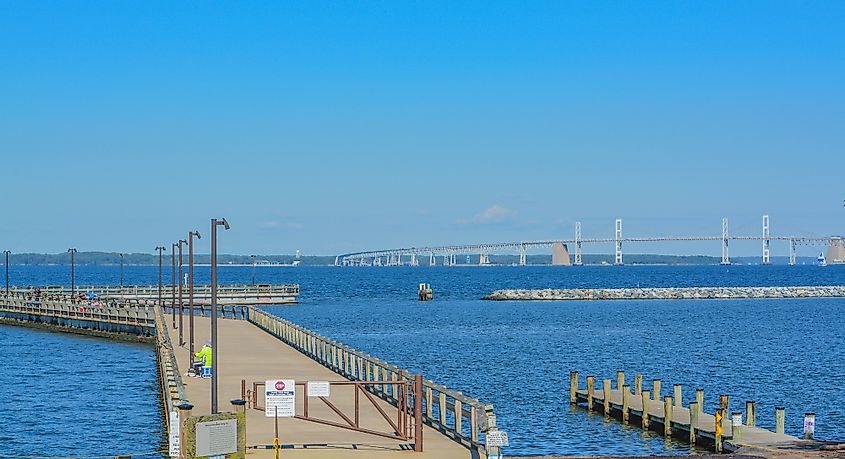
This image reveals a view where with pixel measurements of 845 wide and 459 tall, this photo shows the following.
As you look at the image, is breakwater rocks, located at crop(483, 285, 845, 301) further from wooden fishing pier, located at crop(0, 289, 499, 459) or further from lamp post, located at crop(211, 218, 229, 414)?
lamp post, located at crop(211, 218, 229, 414)

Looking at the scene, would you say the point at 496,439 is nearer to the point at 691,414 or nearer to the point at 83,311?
the point at 691,414

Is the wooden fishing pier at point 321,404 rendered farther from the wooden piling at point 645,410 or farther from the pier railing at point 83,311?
the pier railing at point 83,311

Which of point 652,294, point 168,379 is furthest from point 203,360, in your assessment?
point 652,294

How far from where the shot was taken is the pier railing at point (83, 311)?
7775cm

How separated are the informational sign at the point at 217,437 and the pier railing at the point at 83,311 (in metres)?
52.5

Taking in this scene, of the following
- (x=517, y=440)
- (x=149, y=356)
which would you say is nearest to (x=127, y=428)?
(x=517, y=440)

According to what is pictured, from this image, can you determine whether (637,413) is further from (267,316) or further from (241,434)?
(267,316)

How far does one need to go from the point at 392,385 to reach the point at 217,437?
1558cm

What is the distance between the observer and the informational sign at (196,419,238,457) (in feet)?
77.3

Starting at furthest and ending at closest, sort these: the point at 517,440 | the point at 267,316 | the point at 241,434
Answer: the point at 267,316, the point at 517,440, the point at 241,434

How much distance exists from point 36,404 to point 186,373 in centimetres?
635

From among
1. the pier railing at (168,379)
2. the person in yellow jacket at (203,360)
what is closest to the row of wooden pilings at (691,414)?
the person in yellow jacket at (203,360)

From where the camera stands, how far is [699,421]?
35.5m

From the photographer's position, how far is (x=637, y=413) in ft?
129
